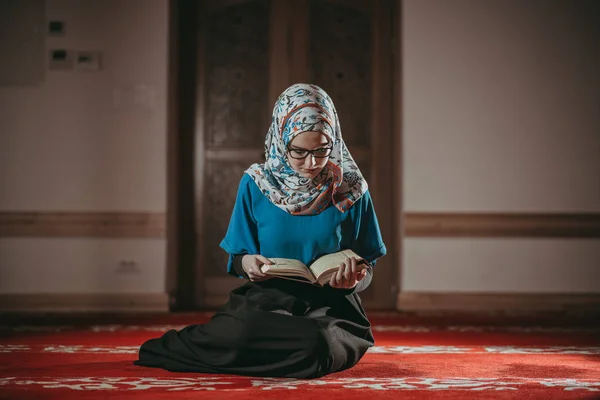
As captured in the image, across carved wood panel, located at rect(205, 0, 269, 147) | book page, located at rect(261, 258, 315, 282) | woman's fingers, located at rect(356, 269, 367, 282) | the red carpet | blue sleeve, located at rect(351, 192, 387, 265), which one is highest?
carved wood panel, located at rect(205, 0, 269, 147)

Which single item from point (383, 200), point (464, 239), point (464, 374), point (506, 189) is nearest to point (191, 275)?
point (383, 200)

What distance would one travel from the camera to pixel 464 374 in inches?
107

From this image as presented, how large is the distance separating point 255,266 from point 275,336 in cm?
23

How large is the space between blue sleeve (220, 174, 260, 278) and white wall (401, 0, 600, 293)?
2827 mm

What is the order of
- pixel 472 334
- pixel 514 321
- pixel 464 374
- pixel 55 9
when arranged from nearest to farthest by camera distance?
pixel 464 374 → pixel 472 334 → pixel 514 321 → pixel 55 9

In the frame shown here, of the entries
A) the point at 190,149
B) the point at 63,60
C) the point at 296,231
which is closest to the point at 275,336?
the point at 296,231

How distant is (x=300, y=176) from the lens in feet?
8.38

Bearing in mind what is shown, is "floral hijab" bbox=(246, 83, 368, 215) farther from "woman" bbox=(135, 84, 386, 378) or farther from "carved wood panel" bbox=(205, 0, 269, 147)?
"carved wood panel" bbox=(205, 0, 269, 147)

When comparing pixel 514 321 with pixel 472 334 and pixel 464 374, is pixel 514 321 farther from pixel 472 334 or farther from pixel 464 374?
pixel 464 374

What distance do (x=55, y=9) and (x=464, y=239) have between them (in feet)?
10.2

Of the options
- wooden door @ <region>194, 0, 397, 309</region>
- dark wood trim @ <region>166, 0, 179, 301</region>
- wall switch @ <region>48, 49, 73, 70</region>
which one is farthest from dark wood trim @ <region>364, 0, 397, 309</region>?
wall switch @ <region>48, 49, 73, 70</region>

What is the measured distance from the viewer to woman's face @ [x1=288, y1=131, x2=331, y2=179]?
96.3 inches

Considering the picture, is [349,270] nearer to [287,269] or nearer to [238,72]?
[287,269]

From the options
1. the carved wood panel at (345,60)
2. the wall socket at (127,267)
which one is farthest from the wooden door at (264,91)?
the wall socket at (127,267)
